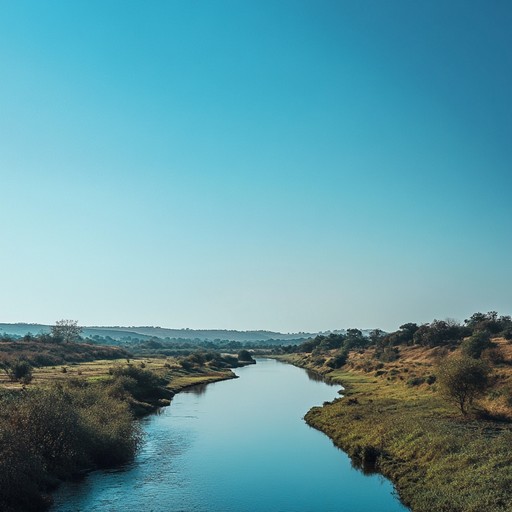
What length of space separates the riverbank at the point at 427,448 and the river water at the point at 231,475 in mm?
1873

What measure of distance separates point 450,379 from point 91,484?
39627 mm

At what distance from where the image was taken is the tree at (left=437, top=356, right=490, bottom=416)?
5959 cm

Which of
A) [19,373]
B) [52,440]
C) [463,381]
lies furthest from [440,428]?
[19,373]

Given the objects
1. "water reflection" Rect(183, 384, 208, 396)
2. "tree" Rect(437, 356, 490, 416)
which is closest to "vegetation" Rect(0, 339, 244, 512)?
"tree" Rect(437, 356, 490, 416)

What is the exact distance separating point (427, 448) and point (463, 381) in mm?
15827

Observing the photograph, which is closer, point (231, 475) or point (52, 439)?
point (52, 439)

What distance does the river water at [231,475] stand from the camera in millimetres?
39188

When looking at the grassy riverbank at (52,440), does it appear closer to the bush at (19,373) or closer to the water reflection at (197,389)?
the bush at (19,373)

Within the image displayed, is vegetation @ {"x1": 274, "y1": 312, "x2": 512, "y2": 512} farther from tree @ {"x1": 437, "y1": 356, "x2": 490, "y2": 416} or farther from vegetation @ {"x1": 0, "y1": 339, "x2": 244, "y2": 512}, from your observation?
vegetation @ {"x1": 0, "y1": 339, "x2": 244, "y2": 512}

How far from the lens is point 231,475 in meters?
47.4

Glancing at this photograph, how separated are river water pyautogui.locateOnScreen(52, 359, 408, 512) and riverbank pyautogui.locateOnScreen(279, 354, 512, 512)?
187 cm

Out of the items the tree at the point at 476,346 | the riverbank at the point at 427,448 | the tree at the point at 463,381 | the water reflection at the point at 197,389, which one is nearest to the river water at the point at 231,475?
the riverbank at the point at 427,448

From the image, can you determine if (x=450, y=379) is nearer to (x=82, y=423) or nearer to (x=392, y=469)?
(x=392, y=469)

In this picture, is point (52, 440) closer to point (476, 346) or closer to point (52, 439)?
point (52, 439)
